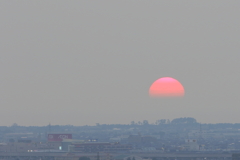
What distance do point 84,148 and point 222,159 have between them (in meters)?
35.2

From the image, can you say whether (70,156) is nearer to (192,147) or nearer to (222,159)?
(222,159)

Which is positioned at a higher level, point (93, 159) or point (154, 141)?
point (154, 141)

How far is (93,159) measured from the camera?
103m

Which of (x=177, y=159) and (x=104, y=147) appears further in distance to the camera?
(x=104, y=147)

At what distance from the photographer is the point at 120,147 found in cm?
14175

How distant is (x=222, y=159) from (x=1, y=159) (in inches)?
1350

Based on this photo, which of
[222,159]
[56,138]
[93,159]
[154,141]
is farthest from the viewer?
[154,141]

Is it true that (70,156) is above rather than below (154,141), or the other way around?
below

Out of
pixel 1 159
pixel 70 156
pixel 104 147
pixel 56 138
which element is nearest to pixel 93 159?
pixel 70 156

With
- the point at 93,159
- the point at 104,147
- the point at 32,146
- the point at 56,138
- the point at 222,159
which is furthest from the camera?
the point at 56,138

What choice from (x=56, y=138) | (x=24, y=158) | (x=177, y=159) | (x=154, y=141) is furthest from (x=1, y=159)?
(x=154, y=141)

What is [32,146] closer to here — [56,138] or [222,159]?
[56,138]

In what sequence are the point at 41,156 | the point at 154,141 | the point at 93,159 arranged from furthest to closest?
1. the point at 154,141
2. the point at 41,156
3. the point at 93,159

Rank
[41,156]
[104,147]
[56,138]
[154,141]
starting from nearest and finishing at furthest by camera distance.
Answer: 1. [41,156]
2. [104,147]
3. [56,138]
4. [154,141]
